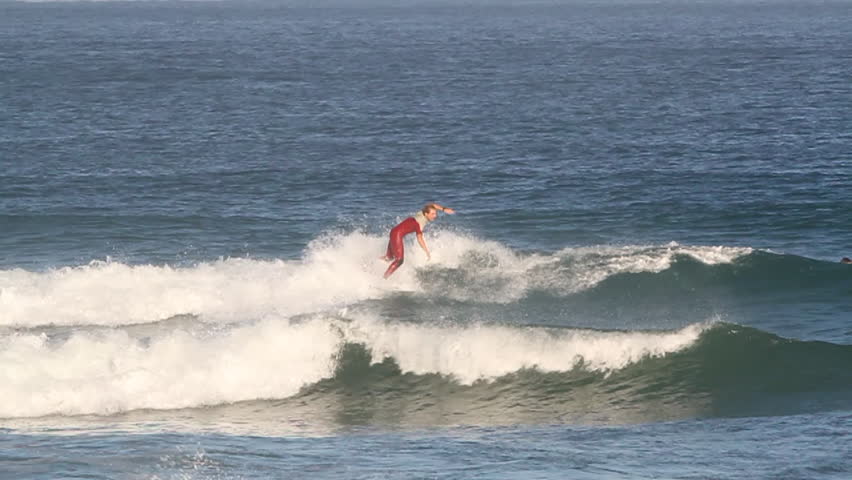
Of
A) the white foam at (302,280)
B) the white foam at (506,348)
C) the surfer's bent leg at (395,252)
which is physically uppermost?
the surfer's bent leg at (395,252)

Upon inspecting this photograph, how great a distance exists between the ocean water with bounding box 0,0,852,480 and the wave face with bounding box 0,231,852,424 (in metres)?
0.05

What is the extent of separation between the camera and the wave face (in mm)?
17938

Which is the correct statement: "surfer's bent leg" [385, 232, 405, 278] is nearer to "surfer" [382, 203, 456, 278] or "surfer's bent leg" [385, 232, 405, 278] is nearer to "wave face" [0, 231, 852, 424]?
"surfer" [382, 203, 456, 278]

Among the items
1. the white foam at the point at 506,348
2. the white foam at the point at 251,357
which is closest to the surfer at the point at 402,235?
the white foam at the point at 251,357

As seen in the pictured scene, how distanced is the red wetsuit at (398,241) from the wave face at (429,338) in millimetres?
579

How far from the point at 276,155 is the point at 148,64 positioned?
38428 millimetres

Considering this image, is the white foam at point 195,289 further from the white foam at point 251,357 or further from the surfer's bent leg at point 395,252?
the white foam at point 251,357

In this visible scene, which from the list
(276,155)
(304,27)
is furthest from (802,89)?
(304,27)

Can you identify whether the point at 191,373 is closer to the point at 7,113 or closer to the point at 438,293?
the point at 438,293

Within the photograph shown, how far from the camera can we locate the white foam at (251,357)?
17.7 metres

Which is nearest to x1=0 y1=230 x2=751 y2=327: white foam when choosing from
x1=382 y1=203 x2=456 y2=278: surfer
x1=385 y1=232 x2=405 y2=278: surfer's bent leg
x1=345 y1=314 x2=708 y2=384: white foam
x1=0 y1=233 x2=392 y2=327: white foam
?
x1=0 y1=233 x2=392 y2=327: white foam

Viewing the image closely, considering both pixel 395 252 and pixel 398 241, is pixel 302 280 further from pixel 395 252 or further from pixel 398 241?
pixel 398 241

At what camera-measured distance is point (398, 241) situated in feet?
74.3

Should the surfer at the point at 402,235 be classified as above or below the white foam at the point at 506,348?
above
